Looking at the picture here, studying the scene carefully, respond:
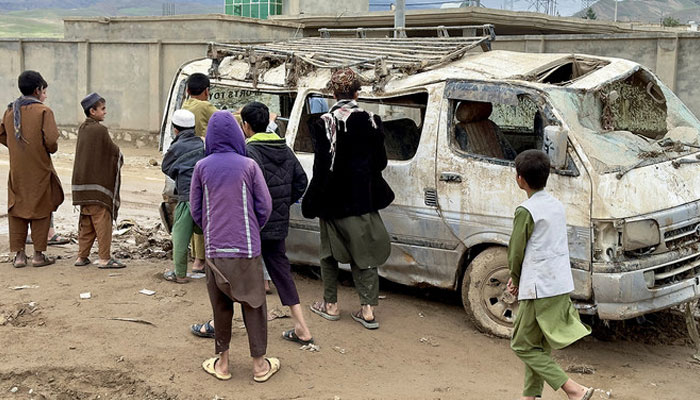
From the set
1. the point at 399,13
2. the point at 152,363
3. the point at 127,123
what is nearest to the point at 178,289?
the point at 152,363

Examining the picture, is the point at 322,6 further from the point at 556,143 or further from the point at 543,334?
the point at 543,334

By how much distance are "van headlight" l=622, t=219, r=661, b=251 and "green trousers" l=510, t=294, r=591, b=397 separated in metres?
1.04

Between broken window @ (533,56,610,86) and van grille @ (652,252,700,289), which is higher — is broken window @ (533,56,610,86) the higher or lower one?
the higher one

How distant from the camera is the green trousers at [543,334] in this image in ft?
15.2

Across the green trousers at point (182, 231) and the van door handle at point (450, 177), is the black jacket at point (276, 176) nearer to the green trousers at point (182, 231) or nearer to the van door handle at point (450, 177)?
the van door handle at point (450, 177)

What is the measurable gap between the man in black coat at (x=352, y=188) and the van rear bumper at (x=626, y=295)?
1.60 m

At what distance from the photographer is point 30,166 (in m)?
7.75

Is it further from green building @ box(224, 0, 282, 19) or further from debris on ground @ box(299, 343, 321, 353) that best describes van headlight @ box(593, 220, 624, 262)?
green building @ box(224, 0, 282, 19)

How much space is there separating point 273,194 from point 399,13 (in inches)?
338

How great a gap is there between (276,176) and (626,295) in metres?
2.55

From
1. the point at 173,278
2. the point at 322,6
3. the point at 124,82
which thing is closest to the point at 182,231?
the point at 173,278

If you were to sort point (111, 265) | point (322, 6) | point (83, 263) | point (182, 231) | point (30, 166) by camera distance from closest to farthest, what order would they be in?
point (182, 231), point (30, 166), point (111, 265), point (83, 263), point (322, 6)

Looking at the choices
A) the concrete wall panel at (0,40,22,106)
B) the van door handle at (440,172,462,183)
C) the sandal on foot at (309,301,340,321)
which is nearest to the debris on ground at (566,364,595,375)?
the van door handle at (440,172,462,183)

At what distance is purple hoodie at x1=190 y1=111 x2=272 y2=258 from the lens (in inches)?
197
